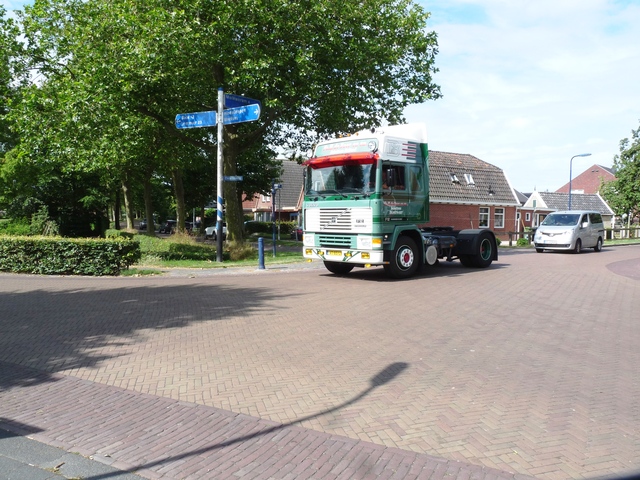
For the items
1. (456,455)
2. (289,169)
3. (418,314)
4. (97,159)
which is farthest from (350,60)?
(289,169)

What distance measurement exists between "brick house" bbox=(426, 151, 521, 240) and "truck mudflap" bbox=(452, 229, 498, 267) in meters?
19.4

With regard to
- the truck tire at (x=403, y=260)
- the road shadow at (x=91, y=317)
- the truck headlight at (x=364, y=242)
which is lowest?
the road shadow at (x=91, y=317)

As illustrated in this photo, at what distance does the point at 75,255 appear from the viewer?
578 inches

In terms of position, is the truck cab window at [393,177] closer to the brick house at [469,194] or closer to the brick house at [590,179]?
the brick house at [469,194]

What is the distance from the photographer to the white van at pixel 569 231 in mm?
22188

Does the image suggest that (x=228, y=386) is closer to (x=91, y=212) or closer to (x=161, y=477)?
(x=161, y=477)

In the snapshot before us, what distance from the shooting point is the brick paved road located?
3.89 metres

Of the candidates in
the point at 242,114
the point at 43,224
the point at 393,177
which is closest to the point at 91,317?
the point at 393,177

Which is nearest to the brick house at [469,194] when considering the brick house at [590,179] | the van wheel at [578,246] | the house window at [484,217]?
the house window at [484,217]

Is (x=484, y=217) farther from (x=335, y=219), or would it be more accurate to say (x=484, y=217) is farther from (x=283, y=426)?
(x=283, y=426)

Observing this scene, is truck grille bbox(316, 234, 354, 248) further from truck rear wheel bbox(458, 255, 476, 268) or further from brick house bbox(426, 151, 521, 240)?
brick house bbox(426, 151, 521, 240)

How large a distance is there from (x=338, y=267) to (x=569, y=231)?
12303 mm

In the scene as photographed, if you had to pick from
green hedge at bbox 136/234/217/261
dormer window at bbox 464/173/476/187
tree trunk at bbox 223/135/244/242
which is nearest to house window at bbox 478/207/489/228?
dormer window at bbox 464/173/476/187

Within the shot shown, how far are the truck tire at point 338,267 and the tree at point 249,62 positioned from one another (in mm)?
6164
